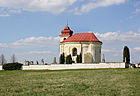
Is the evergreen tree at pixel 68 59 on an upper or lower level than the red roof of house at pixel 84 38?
lower

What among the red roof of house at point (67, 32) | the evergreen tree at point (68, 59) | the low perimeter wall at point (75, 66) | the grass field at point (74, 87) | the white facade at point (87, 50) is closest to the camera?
the grass field at point (74, 87)

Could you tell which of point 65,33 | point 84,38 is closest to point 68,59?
point 84,38

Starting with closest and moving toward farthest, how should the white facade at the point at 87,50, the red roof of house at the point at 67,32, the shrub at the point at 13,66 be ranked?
the shrub at the point at 13,66 < the white facade at the point at 87,50 < the red roof of house at the point at 67,32

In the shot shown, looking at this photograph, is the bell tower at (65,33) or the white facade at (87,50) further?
the bell tower at (65,33)

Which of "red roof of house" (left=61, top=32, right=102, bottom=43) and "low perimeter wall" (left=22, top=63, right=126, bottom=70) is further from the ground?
"red roof of house" (left=61, top=32, right=102, bottom=43)

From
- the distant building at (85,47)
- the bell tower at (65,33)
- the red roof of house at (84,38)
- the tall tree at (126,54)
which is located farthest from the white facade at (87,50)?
the tall tree at (126,54)

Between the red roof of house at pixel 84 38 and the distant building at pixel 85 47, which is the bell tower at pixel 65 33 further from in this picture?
the distant building at pixel 85 47

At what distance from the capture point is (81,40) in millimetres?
55031

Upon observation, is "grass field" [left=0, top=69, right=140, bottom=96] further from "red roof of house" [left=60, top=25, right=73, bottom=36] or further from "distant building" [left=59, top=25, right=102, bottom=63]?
"red roof of house" [left=60, top=25, right=73, bottom=36]

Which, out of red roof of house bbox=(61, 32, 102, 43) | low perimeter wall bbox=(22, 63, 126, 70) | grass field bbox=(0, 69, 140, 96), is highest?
red roof of house bbox=(61, 32, 102, 43)

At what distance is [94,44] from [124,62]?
38.5ft

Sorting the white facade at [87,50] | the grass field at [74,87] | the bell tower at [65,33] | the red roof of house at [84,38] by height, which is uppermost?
the bell tower at [65,33]

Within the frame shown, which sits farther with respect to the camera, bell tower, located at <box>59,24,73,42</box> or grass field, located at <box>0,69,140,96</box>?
bell tower, located at <box>59,24,73,42</box>

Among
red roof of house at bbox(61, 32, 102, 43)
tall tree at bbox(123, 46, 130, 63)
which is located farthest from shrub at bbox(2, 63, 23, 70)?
tall tree at bbox(123, 46, 130, 63)
